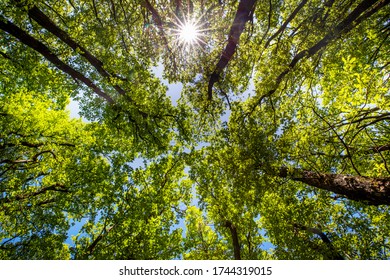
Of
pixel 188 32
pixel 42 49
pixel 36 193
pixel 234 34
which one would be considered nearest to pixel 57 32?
pixel 42 49

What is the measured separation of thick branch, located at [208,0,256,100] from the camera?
23.9 feet

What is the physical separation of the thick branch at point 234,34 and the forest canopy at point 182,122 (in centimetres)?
7

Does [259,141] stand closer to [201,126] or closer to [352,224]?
[201,126]

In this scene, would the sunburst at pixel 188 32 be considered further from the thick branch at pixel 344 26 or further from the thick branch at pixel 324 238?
the thick branch at pixel 324 238

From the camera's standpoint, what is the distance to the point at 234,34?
26.8ft

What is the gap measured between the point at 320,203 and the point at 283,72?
6.02 metres

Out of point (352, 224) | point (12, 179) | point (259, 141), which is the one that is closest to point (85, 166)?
point (12, 179)

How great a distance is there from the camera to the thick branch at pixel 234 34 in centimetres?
728

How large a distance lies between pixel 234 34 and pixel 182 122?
5162mm

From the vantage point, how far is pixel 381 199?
5.84 m

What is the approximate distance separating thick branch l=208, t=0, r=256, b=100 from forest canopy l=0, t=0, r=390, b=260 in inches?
2.7

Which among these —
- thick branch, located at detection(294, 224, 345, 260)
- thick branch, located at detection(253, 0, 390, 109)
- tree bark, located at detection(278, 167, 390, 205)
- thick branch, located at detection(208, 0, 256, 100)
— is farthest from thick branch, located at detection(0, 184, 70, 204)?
thick branch, located at detection(253, 0, 390, 109)

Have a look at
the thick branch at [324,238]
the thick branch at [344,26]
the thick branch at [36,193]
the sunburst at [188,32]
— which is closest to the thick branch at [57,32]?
the sunburst at [188,32]

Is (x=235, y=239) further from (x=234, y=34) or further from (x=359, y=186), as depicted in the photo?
(x=234, y=34)
